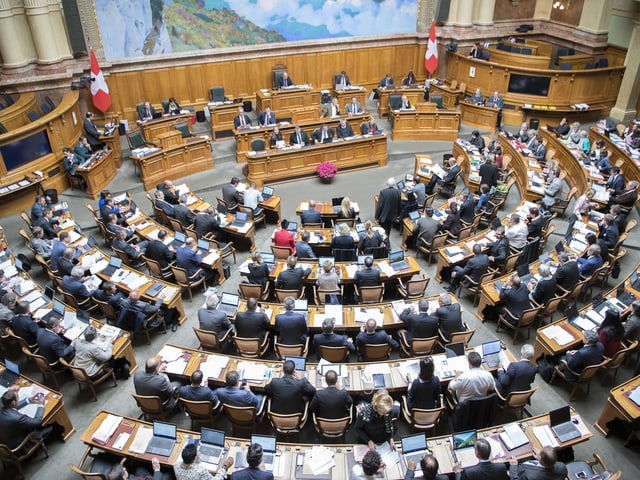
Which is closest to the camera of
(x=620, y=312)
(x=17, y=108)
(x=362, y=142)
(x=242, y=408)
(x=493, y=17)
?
(x=242, y=408)

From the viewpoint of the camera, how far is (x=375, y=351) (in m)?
8.06

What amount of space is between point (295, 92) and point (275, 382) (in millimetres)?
14132

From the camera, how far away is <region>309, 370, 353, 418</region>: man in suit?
672 cm

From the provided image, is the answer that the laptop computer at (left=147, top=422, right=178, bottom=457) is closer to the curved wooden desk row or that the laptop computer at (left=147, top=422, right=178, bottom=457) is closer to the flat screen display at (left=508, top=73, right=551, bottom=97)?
the curved wooden desk row

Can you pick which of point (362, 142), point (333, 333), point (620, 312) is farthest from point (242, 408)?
point (362, 142)

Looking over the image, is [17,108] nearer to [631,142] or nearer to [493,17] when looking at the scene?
[631,142]

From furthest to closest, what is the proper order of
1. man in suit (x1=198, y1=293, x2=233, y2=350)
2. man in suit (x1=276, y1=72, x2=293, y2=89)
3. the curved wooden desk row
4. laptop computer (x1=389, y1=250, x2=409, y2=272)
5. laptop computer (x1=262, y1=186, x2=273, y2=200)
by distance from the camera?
man in suit (x1=276, y1=72, x2=293, y2=89) → laptop computer (x1=262, y1=186, x2=273, y2=200) → laptop computer (x1=389, y1=250, x2=409, y2=272) → man in suit (x1=198, y1=293, x2=233, y2=350) → the curved wooden desk row

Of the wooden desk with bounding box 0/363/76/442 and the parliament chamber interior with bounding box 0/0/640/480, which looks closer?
the parliament chamber interior with bounding box 0/0/640/480

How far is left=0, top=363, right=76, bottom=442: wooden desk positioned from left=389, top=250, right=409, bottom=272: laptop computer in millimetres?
6138

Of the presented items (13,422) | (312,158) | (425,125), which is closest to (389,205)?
(312,158)

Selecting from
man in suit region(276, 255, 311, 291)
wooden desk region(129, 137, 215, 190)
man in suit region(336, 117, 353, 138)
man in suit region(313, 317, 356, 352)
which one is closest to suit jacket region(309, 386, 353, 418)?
man in suit region(313, 317, 356, 352)

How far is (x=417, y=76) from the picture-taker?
73.9 feet

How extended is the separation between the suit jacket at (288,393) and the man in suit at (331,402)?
181 mm

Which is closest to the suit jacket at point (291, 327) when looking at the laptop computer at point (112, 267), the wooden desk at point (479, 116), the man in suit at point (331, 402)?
the man in suit at point (331, 402)
